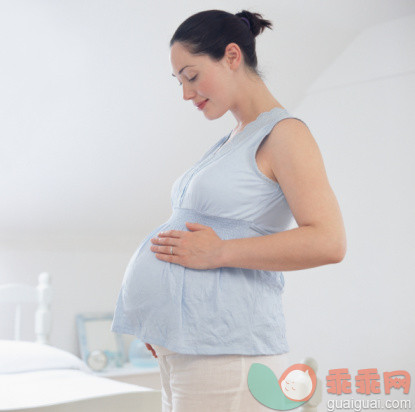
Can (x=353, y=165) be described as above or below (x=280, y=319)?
above

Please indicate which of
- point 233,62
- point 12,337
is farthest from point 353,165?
point 233,62

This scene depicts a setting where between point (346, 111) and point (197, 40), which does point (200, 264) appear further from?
point (346, 111)

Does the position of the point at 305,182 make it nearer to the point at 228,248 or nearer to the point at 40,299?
the point at 228,248

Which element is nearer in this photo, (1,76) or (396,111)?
(1,76)

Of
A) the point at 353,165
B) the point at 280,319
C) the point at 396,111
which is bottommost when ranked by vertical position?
the point at 280,319

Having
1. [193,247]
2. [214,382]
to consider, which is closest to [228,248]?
[193,247]

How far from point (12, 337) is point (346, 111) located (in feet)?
6.57

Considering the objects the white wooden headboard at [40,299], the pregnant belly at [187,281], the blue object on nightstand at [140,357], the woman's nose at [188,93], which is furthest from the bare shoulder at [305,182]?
the blue object on nightstand at [140,357]

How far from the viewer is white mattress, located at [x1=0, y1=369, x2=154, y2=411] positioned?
5.10ft

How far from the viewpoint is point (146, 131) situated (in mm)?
2742

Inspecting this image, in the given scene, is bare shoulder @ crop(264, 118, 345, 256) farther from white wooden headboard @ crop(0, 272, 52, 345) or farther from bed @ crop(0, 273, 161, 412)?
white wooden headboard @ crop(0, 272, 52, 345)

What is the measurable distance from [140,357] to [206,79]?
2243 millimetres

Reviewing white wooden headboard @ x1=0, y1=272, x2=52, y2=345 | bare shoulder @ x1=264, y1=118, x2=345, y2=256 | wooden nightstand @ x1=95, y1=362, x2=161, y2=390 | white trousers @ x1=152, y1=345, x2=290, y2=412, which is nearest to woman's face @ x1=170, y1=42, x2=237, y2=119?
bare shoulder @ x1=264, y1=118, x2=345, y2=256

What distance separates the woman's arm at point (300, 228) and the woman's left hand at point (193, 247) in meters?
0.02
